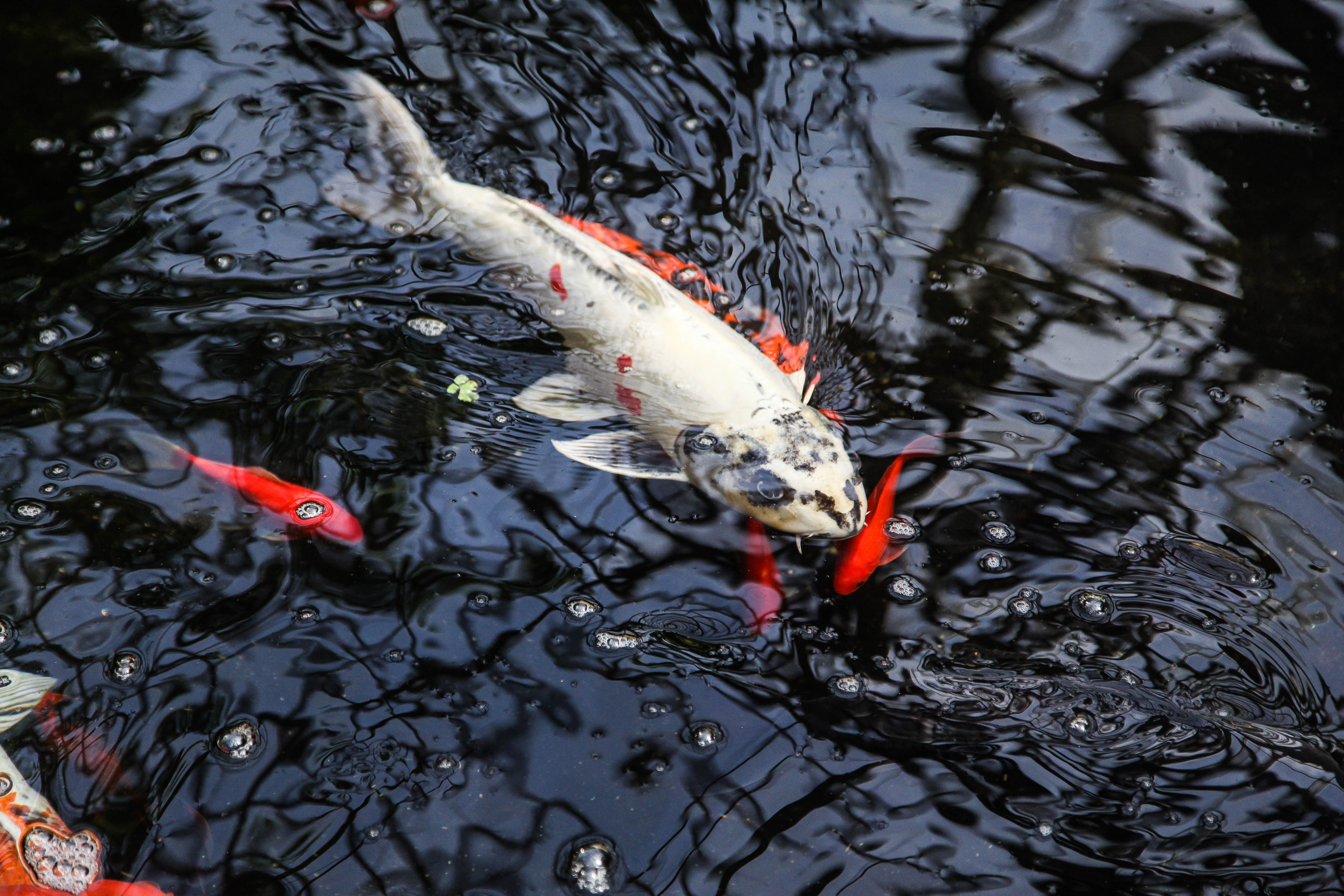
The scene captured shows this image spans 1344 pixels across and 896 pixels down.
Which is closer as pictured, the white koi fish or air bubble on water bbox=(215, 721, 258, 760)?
air bubble on water bbox=(215, 721, 258, 760)

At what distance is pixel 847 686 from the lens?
2.77 metres

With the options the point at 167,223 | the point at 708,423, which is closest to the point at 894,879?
the point at 708,423

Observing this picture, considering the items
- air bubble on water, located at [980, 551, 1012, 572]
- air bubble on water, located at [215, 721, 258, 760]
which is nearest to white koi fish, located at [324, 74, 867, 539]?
air bubble on water, located at [980, 551, 1012, 572]

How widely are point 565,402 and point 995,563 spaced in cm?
166

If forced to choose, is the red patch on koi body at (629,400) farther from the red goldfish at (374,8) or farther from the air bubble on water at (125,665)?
the red goldfish at (374,8)

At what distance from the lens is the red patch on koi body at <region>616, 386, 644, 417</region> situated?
3.21 meters

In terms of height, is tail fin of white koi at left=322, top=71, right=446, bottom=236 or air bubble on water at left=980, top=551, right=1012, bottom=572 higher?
tail fin of white koi at left=322, top=71, right=446, bottom=236

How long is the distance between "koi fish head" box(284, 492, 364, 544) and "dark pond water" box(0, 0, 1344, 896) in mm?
41

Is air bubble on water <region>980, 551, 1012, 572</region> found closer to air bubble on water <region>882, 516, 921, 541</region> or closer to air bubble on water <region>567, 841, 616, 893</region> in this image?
air bubble on water <region>882, 516, 921, 541</region>

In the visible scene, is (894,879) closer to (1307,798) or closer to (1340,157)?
(1307,798)

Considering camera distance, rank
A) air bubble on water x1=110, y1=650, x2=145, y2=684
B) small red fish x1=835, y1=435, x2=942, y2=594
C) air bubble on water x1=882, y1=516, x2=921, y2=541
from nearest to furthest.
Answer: air bubble on water x1=110, y1=650, x2=145, y2=684 → small red fish x1=835, y1=435, x2=942, y2=594 → air bubble on water x1=882, y1=516, x2=921, y2=541

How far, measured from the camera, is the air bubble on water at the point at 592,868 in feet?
7.94

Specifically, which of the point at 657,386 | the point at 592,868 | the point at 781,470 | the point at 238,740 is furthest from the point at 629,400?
the point at 238,740

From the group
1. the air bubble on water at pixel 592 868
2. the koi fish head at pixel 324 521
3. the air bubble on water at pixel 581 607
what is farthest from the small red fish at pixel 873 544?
the koi fish head at pixel 324 521
